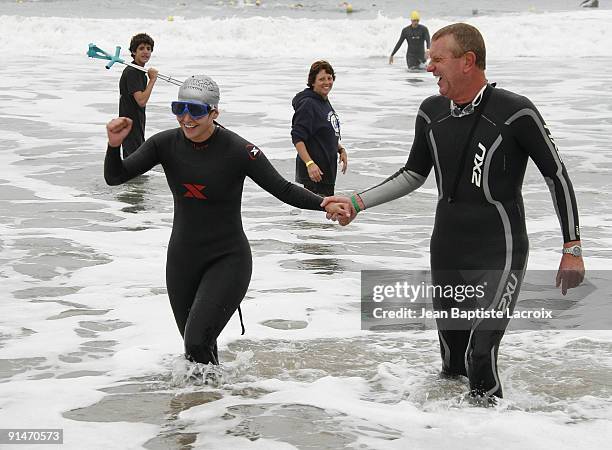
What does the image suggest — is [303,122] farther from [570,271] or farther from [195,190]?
[570,271]

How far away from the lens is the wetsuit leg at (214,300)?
5008 millimetres

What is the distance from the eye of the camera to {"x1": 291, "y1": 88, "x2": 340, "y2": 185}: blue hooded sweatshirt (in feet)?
28.8

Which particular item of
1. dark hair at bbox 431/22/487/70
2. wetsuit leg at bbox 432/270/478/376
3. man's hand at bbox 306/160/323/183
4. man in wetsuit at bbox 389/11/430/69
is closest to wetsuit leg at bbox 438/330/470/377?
wetsuit leg at bbox 432/270/478/376

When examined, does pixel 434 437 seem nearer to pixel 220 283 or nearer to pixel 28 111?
pixel 220 283

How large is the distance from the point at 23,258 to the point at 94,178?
4.09 m

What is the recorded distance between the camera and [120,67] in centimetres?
2920

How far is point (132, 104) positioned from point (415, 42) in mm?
16432

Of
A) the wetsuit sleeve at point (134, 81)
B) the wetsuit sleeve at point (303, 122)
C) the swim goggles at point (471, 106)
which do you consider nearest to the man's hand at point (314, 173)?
the wetsuit sleeve at point (303, 122)

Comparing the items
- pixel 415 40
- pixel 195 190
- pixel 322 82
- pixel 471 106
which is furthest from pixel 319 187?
pixel 415 40

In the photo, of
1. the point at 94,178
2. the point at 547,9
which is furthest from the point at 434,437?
the point at 547,9

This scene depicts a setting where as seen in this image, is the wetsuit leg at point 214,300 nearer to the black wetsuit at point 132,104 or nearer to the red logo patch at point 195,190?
the red logo patch at point 195,190

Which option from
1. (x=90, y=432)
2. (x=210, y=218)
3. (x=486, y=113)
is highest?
(x=486, y=113)

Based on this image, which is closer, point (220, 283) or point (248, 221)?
point (220, 283)

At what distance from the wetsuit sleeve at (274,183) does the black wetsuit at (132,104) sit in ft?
21.1
